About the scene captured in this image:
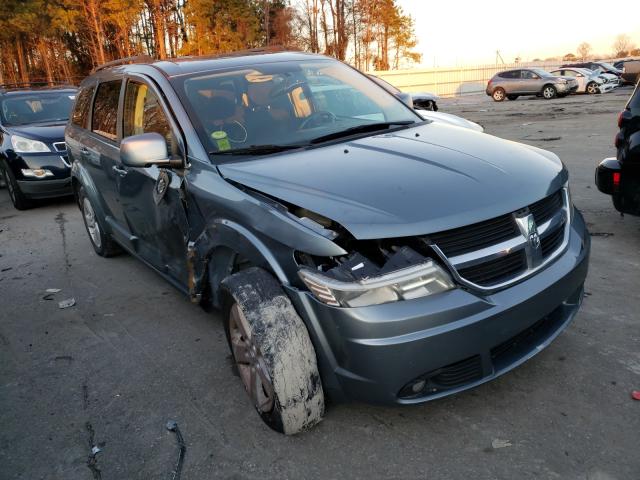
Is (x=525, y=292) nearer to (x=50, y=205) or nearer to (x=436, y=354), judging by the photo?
(x=436, y=354)

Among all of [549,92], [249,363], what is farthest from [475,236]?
[549,92]

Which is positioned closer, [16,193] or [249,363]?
[249,363]

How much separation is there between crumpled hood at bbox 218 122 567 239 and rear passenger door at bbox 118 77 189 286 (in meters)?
0.61

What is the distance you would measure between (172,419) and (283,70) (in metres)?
2.38

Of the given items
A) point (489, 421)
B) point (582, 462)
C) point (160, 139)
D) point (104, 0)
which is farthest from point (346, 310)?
point (104, 0)

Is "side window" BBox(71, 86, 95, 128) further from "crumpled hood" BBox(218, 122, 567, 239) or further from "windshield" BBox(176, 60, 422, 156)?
"crumpled hood" BBox(218, 122, 567, 239)

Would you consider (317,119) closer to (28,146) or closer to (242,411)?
(242,411)

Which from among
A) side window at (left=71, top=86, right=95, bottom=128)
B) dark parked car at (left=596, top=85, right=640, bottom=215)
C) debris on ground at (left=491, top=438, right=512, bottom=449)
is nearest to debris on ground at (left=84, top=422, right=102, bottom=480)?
debris on ground at (left=491, top=438, right=512, bottom=449)

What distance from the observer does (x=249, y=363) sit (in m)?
2.74

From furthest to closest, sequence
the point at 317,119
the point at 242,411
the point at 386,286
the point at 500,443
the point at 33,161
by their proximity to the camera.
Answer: the point at 33,161 < the point at 317,119 < the point at 242,411 < the point at 500,443 < the point at 386,286

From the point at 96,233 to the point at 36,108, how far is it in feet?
16.4

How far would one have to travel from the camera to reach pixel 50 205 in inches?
351

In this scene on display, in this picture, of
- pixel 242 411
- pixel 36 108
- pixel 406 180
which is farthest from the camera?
pixel 36 108

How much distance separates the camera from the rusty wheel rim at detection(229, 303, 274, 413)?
8.31 feet
